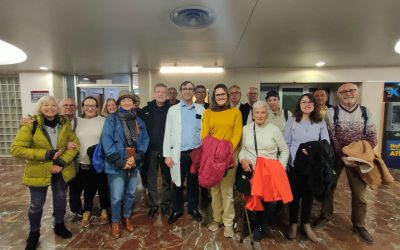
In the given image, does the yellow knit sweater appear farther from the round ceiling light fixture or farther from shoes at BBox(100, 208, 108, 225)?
shoes at BBox(100, 208, 108, 225)

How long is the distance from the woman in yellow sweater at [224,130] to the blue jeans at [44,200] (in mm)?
1482

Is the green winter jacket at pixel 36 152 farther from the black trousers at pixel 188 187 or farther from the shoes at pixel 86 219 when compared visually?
the black trousers at pixel 188 187

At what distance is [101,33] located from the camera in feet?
8.62

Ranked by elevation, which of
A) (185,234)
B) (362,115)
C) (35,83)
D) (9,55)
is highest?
(9,55)

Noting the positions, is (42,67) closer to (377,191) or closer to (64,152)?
(64,152)

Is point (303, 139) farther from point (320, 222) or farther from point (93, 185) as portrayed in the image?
point (93, 185)

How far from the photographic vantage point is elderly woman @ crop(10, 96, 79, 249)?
71.8 inches

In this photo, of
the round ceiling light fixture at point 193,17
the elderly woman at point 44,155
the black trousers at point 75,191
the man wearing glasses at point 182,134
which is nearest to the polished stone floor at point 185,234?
the black trousers at point 75,191

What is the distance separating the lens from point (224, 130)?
2.05 metres

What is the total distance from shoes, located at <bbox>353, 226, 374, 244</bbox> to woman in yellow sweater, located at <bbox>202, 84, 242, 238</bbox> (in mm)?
1324

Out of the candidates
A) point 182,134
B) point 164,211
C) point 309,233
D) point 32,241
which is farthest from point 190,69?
point 32,241

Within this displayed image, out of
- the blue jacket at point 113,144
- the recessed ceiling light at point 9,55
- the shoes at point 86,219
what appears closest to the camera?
the blue jacket at point 113,144

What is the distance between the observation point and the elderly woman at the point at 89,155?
87.7 inches

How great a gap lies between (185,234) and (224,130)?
118 cm
